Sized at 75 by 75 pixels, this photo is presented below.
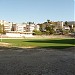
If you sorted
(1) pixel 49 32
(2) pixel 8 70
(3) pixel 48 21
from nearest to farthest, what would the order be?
1. (2) pixel 8 70
2. (1) pixel 49 32
3. (3) pixel 48 21

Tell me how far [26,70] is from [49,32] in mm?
114839

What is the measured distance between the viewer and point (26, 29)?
654ft

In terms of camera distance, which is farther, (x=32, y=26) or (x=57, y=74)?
(x=32, y=26)

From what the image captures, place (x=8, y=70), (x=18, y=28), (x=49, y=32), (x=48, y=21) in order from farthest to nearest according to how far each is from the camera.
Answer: (x=18, y=28) < (x=48, y=21) < (x=49, y=32) < (x=8, y=70)

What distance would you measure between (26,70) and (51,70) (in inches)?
56.6

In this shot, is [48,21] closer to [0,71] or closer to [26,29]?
[26,29]

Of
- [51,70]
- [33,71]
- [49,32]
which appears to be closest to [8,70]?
[33,71]

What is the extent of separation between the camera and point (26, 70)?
45.0ft

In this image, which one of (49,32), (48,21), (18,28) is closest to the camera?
(49,32)

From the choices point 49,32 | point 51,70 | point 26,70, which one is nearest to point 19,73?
point 26,70

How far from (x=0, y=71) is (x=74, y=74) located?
405cm

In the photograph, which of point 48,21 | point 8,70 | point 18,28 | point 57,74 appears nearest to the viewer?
point 57,74

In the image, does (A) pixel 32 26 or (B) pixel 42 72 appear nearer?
(B) pixel 42 72

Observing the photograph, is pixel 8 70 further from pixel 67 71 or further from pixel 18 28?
pixel 18 28
